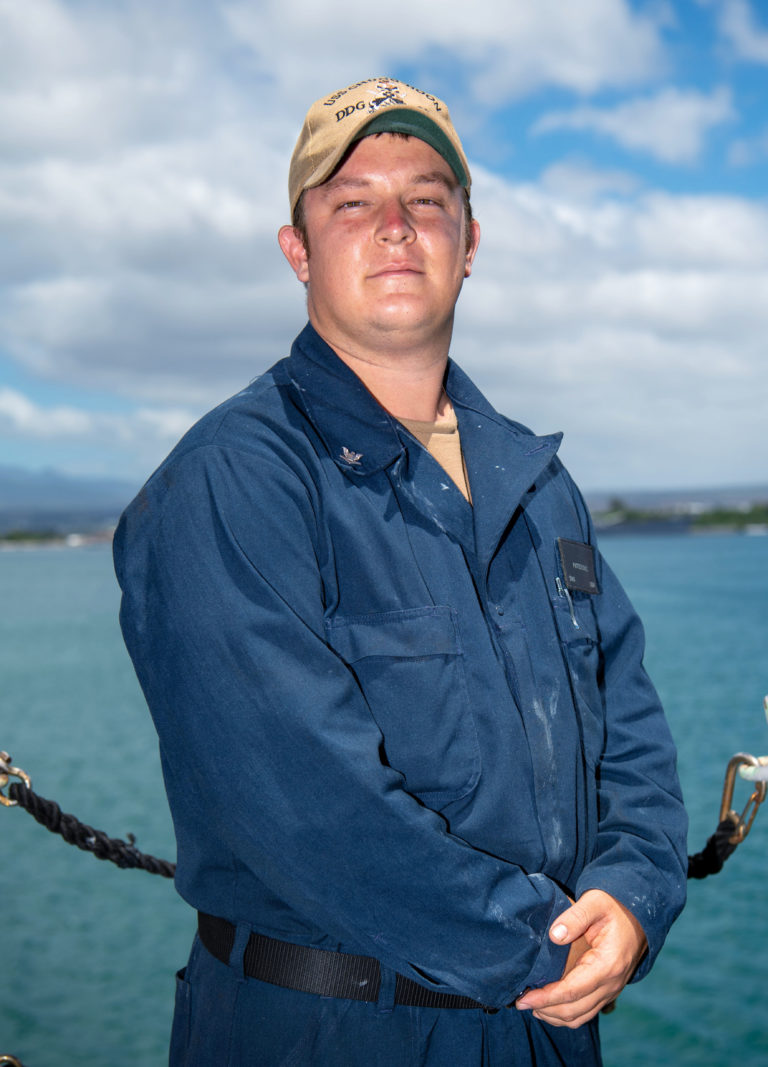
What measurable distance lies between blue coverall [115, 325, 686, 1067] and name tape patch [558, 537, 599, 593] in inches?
0.8

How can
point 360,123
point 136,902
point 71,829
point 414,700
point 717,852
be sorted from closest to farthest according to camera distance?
point 414,700 < point 360,123 < point 71,829 < point 717,852 < point 136,902

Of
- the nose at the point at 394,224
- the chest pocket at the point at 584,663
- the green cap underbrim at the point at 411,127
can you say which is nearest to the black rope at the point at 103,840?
the chest pocket at the point at 584,663

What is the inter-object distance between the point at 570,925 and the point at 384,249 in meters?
1.16

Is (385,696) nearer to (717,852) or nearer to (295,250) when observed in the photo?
(295,250)

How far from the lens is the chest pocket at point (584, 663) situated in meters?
1.72

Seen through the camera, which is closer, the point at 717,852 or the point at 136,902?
the point at 717,852

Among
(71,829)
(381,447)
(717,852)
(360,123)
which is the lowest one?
(717,852)

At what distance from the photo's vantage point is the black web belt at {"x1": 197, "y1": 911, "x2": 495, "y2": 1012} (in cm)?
145

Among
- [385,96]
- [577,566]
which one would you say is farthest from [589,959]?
[385,96]

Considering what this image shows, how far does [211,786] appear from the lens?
1365 millimetres

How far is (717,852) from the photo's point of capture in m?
2.48

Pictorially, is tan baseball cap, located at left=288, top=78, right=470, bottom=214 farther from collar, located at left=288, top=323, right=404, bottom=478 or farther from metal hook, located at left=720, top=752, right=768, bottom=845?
metal hook, located at left=720, top=752, right=768, bottom=845

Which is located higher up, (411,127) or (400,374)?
(411,127)

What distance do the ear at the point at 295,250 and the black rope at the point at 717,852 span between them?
5.51ft
